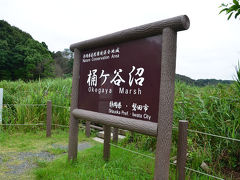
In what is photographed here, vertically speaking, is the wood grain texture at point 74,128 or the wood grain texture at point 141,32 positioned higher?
the wood grain texture at point 141,32

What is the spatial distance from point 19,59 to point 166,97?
27.4 meters

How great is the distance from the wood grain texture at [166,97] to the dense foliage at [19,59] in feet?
82.1

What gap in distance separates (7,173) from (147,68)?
2540 millimetres

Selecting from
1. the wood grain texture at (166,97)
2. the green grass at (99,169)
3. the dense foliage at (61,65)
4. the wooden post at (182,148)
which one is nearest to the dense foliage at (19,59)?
the dense foliage at (61,65)

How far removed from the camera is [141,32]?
7.53 ft

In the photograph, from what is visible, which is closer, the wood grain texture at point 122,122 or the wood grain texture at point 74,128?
the wood grain texture at point 122,122

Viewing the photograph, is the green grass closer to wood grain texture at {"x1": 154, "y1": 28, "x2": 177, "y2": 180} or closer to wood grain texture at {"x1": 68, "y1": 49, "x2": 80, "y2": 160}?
wood grain texture at {"x1": 68, "y1": 49, "x2": 80, "y2": 160}

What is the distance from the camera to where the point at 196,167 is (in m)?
2.98

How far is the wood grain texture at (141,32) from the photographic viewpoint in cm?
194

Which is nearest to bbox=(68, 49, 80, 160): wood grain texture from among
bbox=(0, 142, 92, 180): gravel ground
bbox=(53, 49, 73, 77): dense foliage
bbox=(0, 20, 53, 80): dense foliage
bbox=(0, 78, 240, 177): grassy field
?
bbox=(0, 142, 92, 180): gravel ground

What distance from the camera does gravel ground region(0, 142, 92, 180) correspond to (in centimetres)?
305

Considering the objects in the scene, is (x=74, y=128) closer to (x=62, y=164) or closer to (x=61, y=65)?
(x=62, y=164)

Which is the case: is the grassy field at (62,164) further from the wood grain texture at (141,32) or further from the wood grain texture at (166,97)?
the wood grain texture at (141,32)

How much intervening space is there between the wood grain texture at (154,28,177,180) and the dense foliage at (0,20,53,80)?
25028 millimetres
